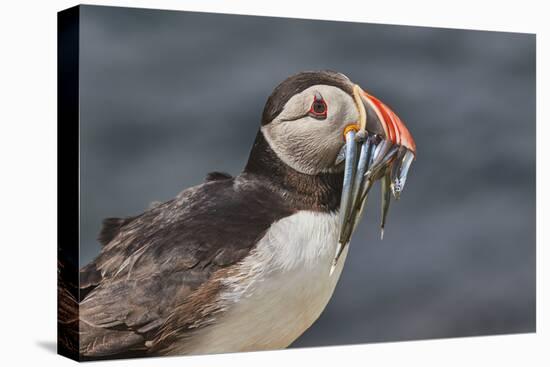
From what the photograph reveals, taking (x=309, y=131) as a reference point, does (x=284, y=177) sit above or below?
below

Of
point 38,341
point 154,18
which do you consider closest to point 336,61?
point 154,18

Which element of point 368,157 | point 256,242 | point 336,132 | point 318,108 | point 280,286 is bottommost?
point 280,286

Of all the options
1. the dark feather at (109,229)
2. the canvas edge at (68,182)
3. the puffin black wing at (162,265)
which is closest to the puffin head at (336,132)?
the puffin black wing at (162,265)

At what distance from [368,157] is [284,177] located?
610 millimetres

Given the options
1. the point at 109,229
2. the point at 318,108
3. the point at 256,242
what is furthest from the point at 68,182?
the point at 318,108

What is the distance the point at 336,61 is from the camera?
741cm

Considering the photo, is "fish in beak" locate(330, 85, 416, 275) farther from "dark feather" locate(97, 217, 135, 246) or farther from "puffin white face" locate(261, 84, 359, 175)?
"dark feather" locate(97, 217, 135, 246)

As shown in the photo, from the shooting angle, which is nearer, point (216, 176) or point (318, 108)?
point (216, 176)

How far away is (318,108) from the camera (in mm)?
7137

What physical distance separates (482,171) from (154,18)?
2673 mm

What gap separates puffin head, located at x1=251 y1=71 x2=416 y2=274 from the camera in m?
7.11

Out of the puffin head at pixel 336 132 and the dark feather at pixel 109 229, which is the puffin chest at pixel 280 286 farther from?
the dark feather at pixel 109 229

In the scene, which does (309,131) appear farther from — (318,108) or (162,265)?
(162,265)

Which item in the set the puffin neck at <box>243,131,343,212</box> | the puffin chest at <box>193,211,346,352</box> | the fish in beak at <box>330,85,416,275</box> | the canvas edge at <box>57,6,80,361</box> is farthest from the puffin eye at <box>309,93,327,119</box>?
the canvas edge at <box>57,6,80,361</box>
